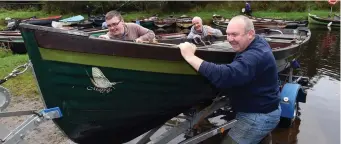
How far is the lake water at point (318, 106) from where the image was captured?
5.28 metres

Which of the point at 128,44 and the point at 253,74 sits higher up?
the point at 128,44

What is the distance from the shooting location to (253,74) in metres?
2.95

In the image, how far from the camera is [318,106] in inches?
268

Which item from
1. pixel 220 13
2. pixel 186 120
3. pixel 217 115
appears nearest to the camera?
pixel 186 120

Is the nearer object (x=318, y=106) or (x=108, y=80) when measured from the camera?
(x=108, y=80)

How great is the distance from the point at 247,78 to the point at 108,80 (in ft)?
4.30

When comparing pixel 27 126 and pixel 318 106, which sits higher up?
pixel 27 126

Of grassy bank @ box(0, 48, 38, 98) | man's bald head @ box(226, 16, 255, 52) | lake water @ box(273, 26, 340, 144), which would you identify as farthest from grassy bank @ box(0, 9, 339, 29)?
man's bald head @ box(226, 16, 255, 52)

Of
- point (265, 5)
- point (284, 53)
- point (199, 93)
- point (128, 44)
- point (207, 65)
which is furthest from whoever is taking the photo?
point (265, 5)

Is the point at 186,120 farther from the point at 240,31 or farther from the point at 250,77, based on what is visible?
the point at 240,31

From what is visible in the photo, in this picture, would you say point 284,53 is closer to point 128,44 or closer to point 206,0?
point 128,44

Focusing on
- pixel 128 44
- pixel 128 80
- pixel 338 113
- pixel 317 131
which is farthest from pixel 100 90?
pixel 338 113

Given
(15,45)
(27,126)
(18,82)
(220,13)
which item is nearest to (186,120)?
(27,126)

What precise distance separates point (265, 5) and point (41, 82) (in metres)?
30.9
